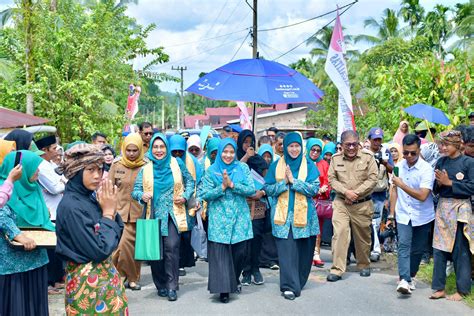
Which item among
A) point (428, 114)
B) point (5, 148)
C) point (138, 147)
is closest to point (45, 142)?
point (138, 147)

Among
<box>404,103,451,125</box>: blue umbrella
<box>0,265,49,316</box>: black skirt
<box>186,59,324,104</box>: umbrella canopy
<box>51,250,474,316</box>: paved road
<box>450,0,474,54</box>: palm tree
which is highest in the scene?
<box>450,0,474,54</box>: palm tree

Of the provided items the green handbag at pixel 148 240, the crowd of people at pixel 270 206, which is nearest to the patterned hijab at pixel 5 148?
the crowd of people at pixel 270 206

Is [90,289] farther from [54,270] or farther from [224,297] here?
[54,270]

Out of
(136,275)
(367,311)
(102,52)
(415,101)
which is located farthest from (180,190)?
(102,52)

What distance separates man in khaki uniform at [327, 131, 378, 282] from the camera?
7.99m

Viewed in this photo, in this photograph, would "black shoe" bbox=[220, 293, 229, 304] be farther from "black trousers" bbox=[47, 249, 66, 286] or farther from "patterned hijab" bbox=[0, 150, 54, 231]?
"patterned hijab" bbox=[0, 150, 54, 231]

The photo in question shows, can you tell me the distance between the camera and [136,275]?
7574 mm

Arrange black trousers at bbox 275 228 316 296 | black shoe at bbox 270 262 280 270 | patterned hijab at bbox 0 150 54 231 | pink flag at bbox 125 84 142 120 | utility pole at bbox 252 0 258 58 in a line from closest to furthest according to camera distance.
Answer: patterned hijab at bbox 0 150 54 231
black trousers at bbox 275 228 316 296
black shoe at bbox 270 262 280 270
pink flag at bbox 125 84 142 120
utility pole at bbox 252 0 258 58

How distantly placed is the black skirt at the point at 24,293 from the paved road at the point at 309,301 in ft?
5.77

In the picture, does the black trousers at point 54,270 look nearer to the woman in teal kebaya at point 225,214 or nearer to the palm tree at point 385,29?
the woman in teal kebaya at point 225,214

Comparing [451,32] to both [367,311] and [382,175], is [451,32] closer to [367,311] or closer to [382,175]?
[382,175]

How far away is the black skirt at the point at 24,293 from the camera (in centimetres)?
472

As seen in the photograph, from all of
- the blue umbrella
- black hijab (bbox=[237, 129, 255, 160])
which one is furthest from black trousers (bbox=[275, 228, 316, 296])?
the blue umbrella

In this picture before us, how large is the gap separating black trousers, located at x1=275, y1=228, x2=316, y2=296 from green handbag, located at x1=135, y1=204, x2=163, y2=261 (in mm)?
1469
